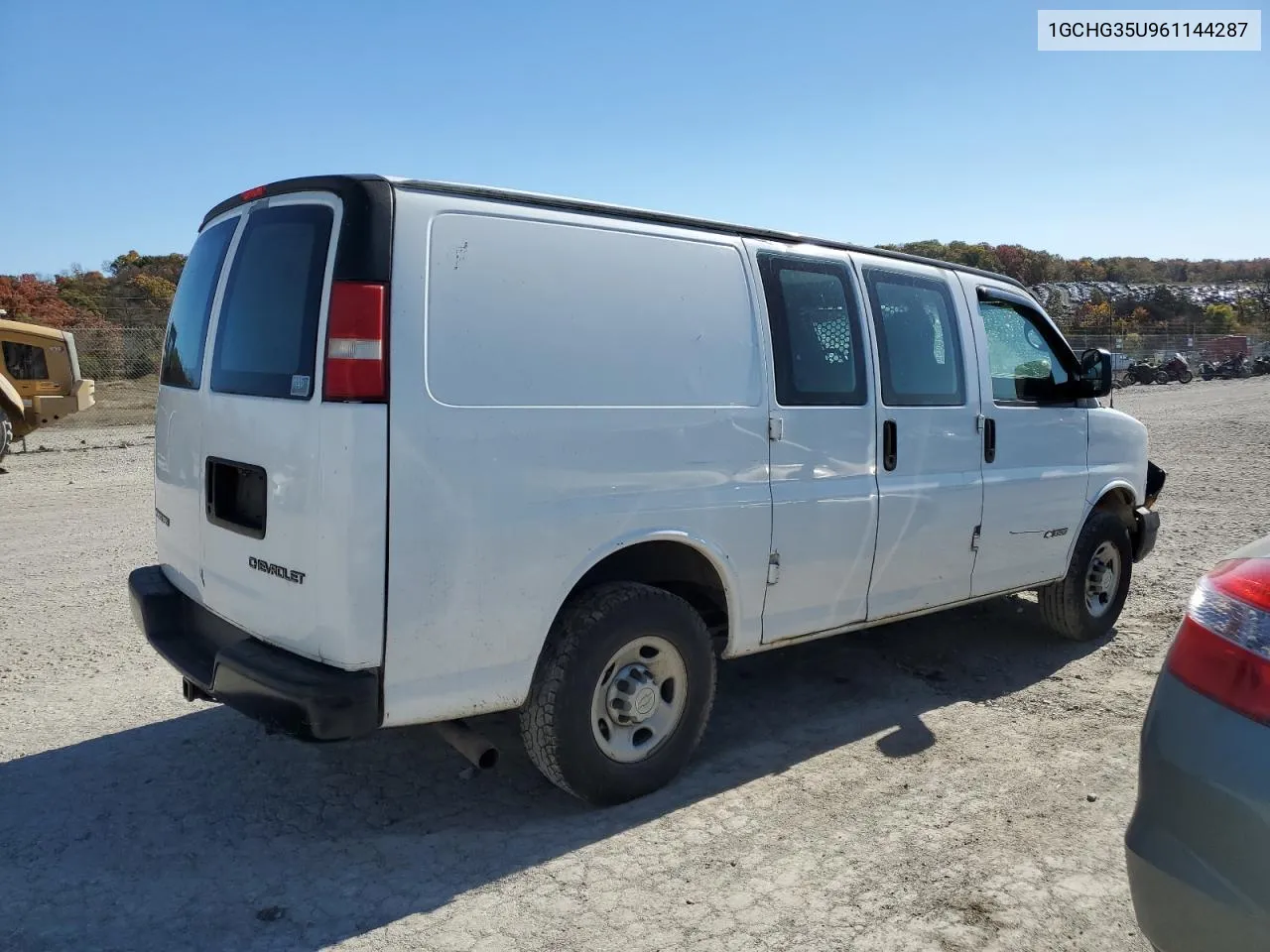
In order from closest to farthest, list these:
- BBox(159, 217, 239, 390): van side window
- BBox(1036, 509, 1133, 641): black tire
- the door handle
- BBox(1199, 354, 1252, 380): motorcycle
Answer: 1. BBox(159, 217, 239, 390): van side window
2. the door handle
3. BBox(1036, 509, 1133, 641): black tire
4. BBox(1199, 354, 1252, 380): motorcycle

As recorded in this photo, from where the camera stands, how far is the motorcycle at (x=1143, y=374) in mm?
37594

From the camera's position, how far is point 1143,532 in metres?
6.29

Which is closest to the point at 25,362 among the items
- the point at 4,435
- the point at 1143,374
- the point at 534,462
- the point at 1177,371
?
the point at 4,435

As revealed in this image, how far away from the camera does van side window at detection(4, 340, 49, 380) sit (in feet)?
50.7

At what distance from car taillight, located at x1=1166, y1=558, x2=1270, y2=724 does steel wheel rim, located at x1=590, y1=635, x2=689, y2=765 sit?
1885 mm

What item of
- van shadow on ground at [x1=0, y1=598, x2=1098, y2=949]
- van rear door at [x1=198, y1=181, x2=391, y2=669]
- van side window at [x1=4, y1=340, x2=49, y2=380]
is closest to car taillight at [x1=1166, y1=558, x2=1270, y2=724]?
van shadow on ground at [x1=0, y1=598, x2=1098, y2=949]

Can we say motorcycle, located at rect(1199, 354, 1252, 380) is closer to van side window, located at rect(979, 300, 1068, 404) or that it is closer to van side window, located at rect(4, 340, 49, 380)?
van side window, located at rect(979, 300, 1068, 404)

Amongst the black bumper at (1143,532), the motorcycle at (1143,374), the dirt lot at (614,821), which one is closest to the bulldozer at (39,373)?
the dirt lot at (614,821)

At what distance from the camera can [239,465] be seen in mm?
3383

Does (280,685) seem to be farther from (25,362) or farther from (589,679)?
→ (25,362)

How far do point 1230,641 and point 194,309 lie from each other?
12.3 ft

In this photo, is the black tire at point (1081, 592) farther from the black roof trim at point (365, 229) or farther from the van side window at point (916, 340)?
the black roof trim at point (365, 229)

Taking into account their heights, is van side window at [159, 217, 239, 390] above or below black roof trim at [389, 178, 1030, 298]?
below

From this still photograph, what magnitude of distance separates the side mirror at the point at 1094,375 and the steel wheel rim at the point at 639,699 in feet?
10.5
